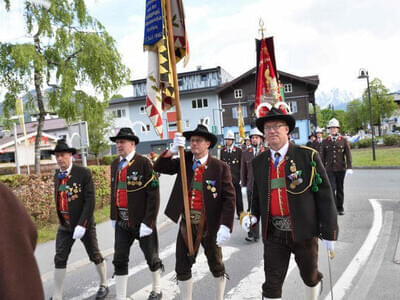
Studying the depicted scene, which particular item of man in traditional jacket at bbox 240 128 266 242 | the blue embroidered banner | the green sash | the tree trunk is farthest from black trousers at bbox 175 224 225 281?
the tree trunk

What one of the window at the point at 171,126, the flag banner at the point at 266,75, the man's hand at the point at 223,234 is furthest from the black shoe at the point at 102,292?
the window at the point at 171,126

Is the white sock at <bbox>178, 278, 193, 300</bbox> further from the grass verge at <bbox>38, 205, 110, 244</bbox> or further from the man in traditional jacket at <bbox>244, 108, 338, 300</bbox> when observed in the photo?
the grass verge at <bbox>38, 205, 110, 244</bbox>

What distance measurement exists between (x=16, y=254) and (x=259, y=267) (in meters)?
4.61

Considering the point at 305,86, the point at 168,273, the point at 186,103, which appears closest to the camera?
the point at 168,273

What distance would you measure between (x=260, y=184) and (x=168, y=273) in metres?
2.62

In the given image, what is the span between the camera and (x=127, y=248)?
4.20 metres

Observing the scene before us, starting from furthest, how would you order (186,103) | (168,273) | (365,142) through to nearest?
(186,103)
(365,142)
(168,273)

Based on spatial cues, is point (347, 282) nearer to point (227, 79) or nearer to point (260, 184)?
point (260, 184)

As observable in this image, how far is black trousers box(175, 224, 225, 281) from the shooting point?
3781 millimetres

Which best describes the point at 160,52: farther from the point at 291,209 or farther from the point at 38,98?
the point at 38,98

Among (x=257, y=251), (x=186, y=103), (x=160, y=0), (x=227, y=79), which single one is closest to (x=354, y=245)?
(x=257, y=251)

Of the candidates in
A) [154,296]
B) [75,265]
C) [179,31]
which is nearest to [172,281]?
[154,296]

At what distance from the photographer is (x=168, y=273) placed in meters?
5.34

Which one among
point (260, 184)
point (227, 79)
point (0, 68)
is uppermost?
point (227, 79)
